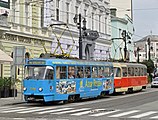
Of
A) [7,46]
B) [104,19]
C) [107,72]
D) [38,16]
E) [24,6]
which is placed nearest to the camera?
[107,72]

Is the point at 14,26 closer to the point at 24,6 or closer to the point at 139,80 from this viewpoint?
the point at 24,6

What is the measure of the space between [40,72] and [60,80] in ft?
4.81

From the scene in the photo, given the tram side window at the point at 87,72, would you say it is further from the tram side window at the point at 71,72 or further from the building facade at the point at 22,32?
the building facade at the point at 22,32

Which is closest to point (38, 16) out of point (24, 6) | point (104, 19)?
point (24, 6)

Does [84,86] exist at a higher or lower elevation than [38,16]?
lower

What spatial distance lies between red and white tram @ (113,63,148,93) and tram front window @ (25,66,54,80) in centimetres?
1116

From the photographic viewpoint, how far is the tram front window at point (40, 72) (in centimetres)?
2438

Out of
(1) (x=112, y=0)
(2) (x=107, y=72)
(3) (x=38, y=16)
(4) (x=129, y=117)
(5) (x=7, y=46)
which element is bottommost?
(4) (x=129, y=117)

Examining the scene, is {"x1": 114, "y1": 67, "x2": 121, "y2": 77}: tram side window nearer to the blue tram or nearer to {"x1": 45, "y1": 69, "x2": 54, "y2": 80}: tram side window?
the blue tram

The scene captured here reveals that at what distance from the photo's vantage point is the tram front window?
80.0 feet

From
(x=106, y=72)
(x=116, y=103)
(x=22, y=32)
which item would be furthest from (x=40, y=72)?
(x=22, y=32)

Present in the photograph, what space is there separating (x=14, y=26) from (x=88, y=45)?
1769 centimetres

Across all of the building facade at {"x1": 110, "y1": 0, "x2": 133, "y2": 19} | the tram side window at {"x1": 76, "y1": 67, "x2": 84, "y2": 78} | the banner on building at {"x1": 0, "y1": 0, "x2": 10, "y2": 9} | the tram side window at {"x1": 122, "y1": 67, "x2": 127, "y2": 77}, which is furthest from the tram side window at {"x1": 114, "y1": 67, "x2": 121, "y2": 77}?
the building facade at {"x1": 110, "y1": 0, "x2": 133, "y2": 19}

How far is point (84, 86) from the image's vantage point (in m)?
28.3
